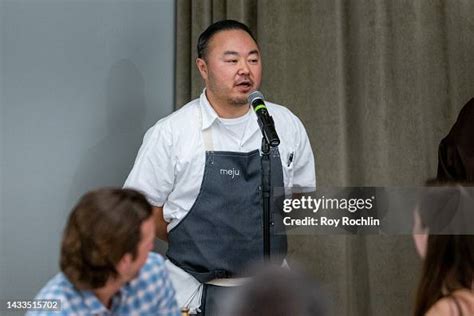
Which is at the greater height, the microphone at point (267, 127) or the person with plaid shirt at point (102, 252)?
the microphone at point (267, 127)

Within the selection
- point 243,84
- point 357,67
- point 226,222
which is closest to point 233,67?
point 243,84

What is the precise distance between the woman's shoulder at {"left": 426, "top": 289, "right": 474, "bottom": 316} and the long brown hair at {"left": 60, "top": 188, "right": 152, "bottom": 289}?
43 centimetres

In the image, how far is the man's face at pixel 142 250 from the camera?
41.2 inches

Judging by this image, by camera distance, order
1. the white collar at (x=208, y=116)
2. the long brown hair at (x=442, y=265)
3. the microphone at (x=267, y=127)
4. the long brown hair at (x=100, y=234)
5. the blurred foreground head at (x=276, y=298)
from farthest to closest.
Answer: the white collar at (x=208, y=116), the microphone at (x=267, y=127), the long brown hair at (x=442, y=265), the long brown hair at (x=100, y=234), the blurred foreground head at (x=276, y=298)

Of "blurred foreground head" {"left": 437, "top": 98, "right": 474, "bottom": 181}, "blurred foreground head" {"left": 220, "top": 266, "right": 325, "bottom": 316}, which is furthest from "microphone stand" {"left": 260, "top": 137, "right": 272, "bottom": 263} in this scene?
"blurred foreground head" {"left": 220, "top": 266, "right": 325, "bottom": 316}

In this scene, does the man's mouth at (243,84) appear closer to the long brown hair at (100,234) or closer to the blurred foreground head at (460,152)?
the blurred foreground head at (460,152)

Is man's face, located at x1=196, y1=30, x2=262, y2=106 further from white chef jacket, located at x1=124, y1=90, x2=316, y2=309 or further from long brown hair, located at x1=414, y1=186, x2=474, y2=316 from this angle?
long brown hair, located at x1=414, y1=186, x2=474, y2=316

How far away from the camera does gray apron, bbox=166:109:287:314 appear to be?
4.68 feet

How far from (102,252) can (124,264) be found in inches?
1.5

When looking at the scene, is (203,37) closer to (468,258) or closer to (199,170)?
(199,170)

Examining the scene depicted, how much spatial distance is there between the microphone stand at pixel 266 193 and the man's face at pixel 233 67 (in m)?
0.17

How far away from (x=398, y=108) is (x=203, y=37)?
2.09 ft

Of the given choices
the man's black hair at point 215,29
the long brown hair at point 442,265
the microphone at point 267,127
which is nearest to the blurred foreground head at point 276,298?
the long brown hair at point 442,265

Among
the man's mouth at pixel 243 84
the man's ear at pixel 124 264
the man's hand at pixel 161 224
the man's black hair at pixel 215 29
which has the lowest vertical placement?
the man's ear at pixel 124 264
